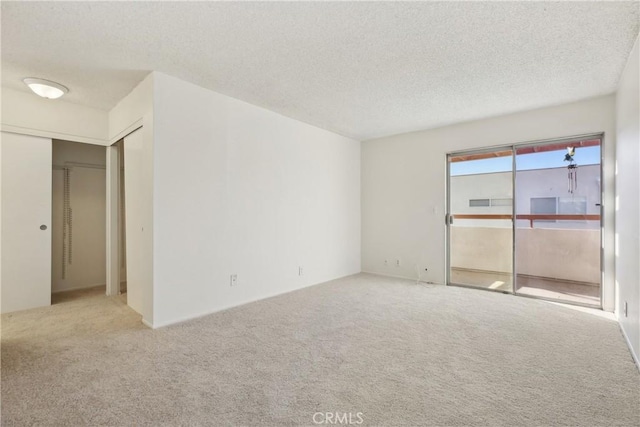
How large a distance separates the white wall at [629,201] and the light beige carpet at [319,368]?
330mm

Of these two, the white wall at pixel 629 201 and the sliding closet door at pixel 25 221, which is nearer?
the white wall at pixel 629 201

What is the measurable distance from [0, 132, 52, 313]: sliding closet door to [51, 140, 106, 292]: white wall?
0.74 meters

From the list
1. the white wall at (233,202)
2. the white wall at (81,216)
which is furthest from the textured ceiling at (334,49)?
the white wall at (81,216)

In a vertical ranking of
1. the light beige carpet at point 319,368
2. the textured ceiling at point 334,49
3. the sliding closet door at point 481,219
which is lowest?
the light beige carpet at point 319,368

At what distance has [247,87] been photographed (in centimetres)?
333

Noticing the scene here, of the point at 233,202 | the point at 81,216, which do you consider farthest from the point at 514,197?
the point at 81,216

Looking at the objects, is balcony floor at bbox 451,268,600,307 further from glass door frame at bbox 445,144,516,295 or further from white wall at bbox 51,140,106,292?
white wall at bbox 51,140,106,292

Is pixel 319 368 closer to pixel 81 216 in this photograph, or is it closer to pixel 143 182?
pixel 143 182

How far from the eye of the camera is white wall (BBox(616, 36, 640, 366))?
2.33m

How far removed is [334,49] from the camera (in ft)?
8.29

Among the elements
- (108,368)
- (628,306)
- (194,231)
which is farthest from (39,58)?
(628,306)

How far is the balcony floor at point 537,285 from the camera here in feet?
13.1

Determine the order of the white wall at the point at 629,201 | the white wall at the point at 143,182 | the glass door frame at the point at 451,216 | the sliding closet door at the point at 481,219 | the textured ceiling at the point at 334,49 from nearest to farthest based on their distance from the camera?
the textured ceiling at the point at 334,49 < the white wall at the point at 629,201 < the white wall at the point at 143,182 < the glass door frame at the point at 451,216 < the sliding closet door at the point at 481,219

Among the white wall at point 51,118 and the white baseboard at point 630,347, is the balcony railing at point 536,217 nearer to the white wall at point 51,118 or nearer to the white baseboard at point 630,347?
the white baseboard at point 630,347
